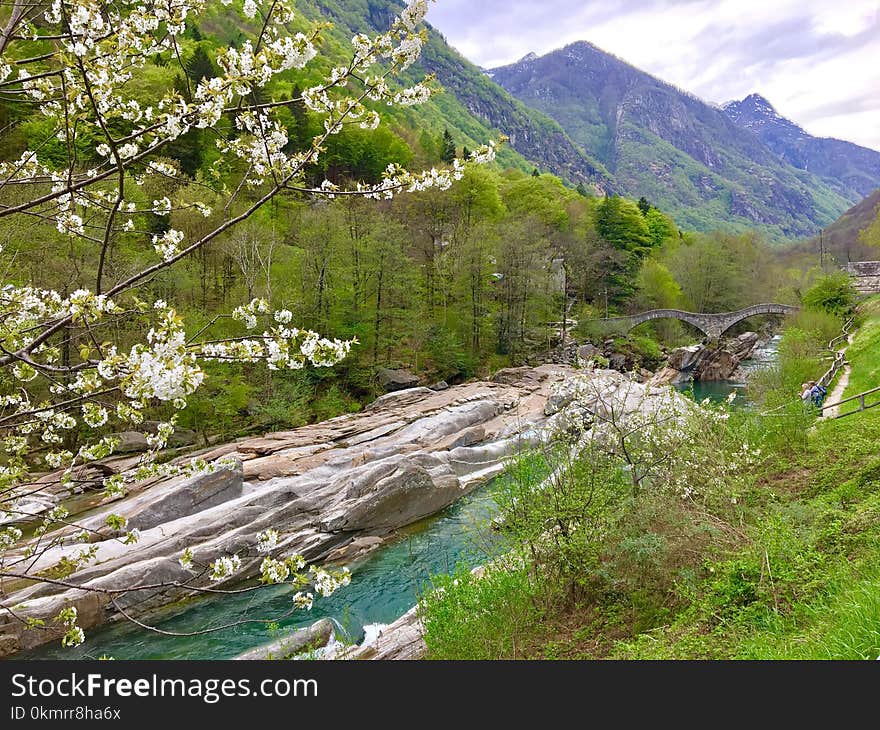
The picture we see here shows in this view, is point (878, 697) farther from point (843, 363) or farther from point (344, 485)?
point (843, 363)

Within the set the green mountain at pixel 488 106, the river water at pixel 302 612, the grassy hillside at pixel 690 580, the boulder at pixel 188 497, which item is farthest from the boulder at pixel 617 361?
the green mountain at pixel 488 106

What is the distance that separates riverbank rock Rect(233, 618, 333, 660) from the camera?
27.2 feet

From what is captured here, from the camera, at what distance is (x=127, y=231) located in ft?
13.0

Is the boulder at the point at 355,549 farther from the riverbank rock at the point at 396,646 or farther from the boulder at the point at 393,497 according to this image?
the riverbank rock at the point at 396,646

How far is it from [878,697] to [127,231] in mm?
5714

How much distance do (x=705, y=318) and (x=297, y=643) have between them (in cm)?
4401

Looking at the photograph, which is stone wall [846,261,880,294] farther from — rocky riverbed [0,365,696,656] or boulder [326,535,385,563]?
boulder [326,535,385,563]

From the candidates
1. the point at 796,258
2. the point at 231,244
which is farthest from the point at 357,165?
the point at 796,258

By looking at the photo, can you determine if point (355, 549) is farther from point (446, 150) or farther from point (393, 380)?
point (446, 150)

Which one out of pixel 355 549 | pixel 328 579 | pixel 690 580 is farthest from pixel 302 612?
pixel 328 579

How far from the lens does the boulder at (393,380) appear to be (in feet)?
88.1

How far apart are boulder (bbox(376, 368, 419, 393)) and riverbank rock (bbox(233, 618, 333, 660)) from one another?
1786 centimetres

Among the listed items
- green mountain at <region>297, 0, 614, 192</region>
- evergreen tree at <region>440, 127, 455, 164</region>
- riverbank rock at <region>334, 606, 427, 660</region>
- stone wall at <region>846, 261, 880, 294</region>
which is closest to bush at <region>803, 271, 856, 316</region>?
stone wall at <region>846, 261, 880, 294</region>

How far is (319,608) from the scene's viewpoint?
10.7 metres
